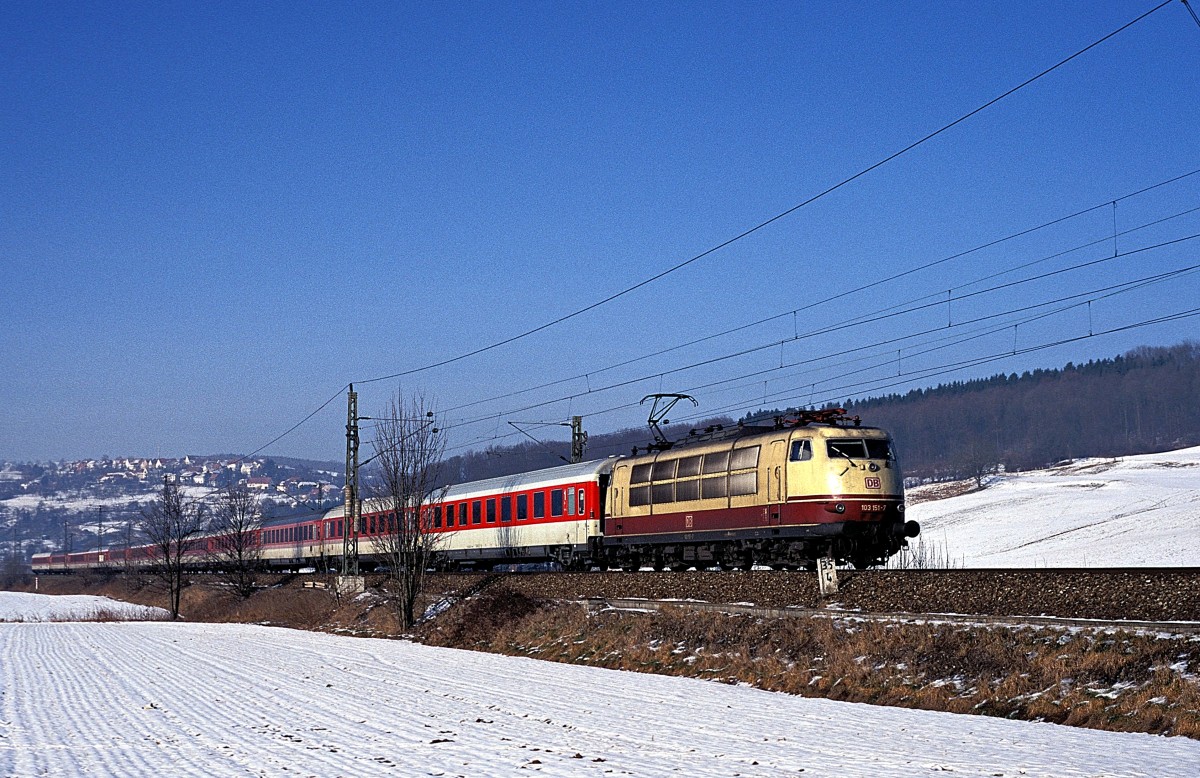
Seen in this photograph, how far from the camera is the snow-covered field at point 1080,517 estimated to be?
5559 cm

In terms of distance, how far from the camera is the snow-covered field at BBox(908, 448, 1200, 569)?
5559cm

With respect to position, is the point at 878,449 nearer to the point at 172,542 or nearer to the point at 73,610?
the point at 172,542

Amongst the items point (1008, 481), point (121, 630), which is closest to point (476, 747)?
point (121, 630)

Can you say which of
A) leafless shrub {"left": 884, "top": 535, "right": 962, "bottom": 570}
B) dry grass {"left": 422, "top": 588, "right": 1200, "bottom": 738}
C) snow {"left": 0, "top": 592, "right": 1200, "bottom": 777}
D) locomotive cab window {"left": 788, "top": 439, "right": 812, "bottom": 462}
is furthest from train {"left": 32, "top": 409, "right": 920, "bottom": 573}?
snow {"left": 0, "top": 592, "right": 1200, "bottom": 777}

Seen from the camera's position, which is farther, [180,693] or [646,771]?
[180,693]

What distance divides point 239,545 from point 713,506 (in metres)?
44.1

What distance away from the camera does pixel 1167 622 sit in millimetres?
18453

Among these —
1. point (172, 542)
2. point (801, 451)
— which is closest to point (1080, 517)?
point (801, 451)

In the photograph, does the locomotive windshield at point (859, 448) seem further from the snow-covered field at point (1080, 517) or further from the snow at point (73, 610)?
the snow at point (73, 610)

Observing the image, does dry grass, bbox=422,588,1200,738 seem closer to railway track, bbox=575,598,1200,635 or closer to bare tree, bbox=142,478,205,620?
railway track, bbox=575,598,1200,635

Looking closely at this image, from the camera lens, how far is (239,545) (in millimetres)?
70750

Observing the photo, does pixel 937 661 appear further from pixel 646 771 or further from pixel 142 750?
pixel 142 750

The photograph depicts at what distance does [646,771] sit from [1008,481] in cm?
10344

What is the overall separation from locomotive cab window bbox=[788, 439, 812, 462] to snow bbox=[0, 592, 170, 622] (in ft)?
160
